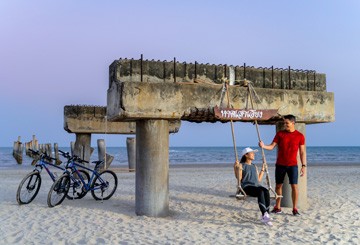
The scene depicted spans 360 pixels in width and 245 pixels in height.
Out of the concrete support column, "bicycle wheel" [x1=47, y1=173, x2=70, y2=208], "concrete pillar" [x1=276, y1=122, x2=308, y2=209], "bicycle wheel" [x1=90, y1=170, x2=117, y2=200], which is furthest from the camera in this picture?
the concrete support column

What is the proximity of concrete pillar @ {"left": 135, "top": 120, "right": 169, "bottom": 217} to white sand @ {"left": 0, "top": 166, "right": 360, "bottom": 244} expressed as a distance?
0.27 metres

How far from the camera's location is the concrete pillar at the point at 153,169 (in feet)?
28.1

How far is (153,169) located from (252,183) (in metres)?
2.03

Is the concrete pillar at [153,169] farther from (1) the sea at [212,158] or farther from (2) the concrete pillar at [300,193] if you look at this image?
(1) the sea at [212,158]

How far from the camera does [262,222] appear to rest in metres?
7.96

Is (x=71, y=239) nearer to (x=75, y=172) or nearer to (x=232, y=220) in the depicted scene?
(x=232, y=220)

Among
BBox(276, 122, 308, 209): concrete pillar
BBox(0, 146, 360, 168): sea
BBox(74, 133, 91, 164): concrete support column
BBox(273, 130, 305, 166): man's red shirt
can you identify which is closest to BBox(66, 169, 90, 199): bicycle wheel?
BBox(276, 122, 308, 209): concrete pillar

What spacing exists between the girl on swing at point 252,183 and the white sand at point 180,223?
1.10 feet

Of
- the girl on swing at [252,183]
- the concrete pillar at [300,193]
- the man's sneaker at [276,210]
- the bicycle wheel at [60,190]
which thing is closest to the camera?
the girl on swing at [252,183]

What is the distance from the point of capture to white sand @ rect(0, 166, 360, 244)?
22.5 feet

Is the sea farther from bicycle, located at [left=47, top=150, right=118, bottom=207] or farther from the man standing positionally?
the man standing

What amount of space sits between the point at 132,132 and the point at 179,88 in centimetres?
957

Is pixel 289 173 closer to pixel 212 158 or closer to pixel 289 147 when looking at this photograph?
pixel 289 147

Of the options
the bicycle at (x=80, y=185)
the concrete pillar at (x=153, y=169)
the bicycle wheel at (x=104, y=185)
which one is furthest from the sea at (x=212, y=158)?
the concrete pillar at (x=153, y=169)
